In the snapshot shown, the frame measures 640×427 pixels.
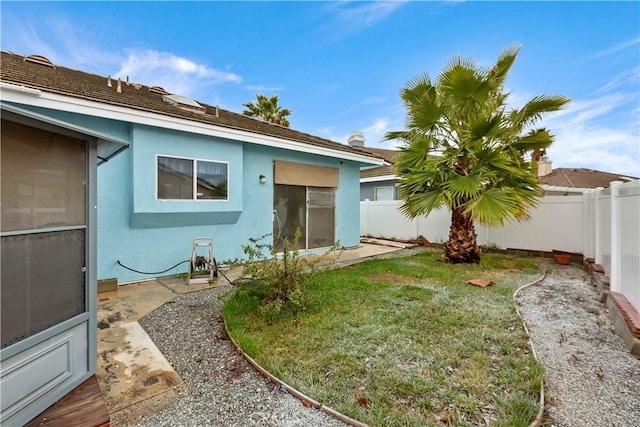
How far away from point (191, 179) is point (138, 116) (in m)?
1.59

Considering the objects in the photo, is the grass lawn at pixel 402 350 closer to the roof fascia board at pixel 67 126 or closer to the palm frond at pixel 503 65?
the roof fascia board at pixel 67 126

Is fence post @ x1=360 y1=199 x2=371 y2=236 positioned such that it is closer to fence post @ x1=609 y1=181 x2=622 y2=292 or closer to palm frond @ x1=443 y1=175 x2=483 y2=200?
palm frond @ x1=443 y1=175 x2=483 y2=200

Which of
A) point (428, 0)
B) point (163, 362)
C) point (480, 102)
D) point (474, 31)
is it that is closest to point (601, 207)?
point (480, 102)

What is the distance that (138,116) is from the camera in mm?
5613

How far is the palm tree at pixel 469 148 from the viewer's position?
6578 mm

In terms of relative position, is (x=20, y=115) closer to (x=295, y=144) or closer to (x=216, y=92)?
(x=295, y=144)

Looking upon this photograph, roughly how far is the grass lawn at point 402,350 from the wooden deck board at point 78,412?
1331 millimetres

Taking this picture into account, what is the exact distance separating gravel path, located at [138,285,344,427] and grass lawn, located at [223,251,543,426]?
0.54ft

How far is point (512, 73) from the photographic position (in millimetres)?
7305

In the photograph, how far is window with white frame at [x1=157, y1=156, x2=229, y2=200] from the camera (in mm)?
Answer: 6098

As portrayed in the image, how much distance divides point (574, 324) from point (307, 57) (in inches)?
469

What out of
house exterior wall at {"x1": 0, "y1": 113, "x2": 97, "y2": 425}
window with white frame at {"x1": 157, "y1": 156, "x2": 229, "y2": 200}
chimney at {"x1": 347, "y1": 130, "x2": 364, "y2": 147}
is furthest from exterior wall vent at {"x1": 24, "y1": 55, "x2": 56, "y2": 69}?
chimney at {"x1": 347, "y1": 130, "x2": 364, "y2": 147}

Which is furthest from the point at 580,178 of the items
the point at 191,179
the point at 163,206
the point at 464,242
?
the point at 163,206

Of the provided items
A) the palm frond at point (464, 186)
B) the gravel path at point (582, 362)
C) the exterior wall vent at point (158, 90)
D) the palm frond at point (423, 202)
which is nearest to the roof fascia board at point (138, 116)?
the palm frond at point (423, 202)
